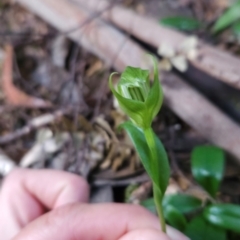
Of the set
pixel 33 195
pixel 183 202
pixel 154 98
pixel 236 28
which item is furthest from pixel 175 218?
pixel 236 28

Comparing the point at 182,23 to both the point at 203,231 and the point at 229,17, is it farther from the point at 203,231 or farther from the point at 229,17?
the point at 203,231

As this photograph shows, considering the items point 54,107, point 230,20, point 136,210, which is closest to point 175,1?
point 230,20

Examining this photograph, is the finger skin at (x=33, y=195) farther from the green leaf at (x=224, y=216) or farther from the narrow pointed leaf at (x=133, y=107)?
the narrow pointed leaf at (x=133, y=107)

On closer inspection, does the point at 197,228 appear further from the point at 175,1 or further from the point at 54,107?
the point at 175,1

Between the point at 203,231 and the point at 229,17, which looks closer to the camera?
the point at 203,231

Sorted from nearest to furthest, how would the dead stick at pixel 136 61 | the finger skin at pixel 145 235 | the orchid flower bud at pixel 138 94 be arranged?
the orchid flower bud at pixel 138 94 < the finger skin at pixel 145 235 < the dead stick at pixel 136 61

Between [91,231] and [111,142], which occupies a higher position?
[91,231]

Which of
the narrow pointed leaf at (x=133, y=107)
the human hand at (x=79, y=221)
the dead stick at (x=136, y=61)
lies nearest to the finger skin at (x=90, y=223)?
the human hand at (x=79, y=221)
